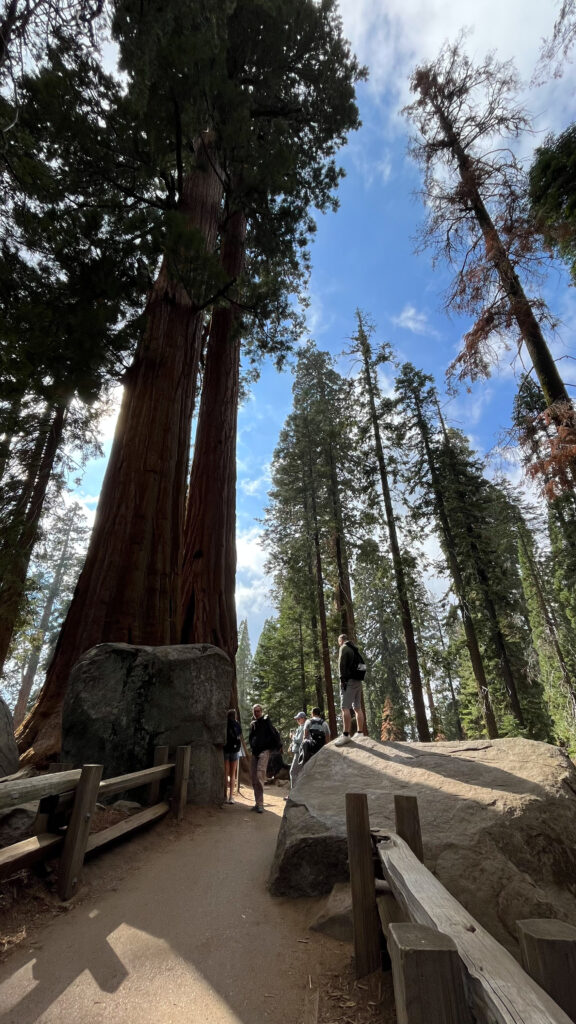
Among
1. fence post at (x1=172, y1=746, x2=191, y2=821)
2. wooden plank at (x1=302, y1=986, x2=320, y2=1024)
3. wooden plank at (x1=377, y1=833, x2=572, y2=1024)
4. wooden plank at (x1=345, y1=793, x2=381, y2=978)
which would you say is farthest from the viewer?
fence post at (x1=172, y1=746, x2=191, y2=821)

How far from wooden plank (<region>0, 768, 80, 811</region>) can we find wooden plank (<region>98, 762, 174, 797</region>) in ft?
1.23

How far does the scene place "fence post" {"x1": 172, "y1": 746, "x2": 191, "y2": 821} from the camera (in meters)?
5.37

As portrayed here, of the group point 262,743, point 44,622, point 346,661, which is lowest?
point 262,743

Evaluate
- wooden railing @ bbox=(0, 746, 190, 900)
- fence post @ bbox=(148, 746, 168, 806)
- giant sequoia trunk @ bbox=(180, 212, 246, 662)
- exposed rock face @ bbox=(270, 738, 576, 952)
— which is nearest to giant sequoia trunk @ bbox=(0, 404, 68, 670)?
giant sequoia trunk @ bbox=(180, 212, 246, 662)

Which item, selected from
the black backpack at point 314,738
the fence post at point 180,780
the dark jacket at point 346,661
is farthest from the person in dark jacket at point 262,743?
the fence post at point 180,780

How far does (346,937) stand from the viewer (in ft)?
9.91

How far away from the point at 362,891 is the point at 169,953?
4.48ft

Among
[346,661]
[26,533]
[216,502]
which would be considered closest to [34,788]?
[346,661]

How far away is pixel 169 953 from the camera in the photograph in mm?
2846

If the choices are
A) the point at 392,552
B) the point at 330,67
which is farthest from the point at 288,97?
the point at 392,552

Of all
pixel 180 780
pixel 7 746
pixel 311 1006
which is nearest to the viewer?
pixel 311 1006

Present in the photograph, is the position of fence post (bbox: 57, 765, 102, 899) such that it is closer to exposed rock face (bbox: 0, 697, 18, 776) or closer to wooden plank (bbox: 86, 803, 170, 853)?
wooden plank (bbox: 86, 803, 170, 853)

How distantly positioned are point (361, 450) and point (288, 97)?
11529 millimetres

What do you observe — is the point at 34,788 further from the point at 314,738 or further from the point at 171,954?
the point at 314,738
